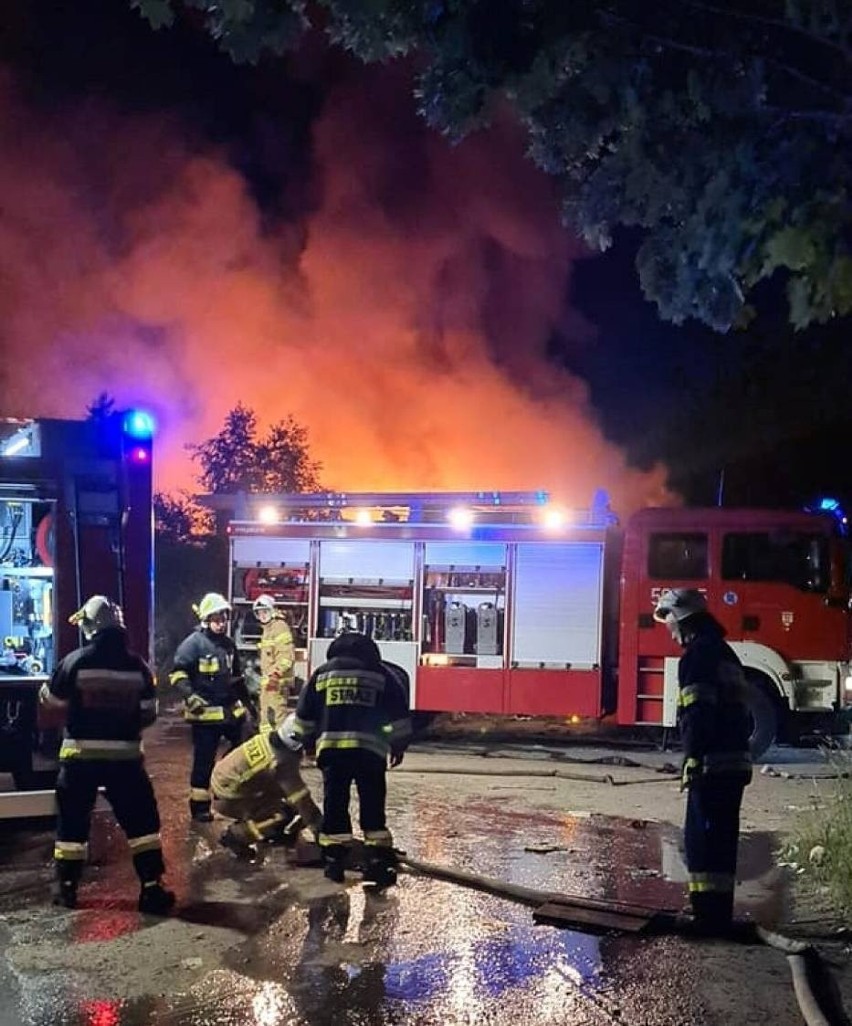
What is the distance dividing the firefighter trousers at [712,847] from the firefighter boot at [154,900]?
247 centimetres

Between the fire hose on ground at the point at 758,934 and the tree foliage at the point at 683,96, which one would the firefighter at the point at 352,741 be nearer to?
the fire hose on ground at the point at 758,934

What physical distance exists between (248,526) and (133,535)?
4727 mm

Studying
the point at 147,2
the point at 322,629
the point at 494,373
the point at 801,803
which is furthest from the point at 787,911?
the point at 494,373

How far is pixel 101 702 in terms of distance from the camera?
18.1 ft

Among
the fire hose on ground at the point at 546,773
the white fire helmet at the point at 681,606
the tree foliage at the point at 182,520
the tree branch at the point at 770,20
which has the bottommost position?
the fire hose on ground at the point at 546,773

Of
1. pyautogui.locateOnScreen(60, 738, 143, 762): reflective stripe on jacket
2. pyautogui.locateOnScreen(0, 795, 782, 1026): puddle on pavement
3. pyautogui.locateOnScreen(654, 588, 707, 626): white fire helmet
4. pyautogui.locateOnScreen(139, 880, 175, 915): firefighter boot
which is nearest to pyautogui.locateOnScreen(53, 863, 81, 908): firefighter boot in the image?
pyautogui.locateOnScreen(0, 795, 782, 1026): puddle on pavement

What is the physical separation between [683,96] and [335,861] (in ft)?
13.8

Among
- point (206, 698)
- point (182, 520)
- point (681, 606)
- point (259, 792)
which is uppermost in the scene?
point (182, 520)

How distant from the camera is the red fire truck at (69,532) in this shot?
6.52 metres

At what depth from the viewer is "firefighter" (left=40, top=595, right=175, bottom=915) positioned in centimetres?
545

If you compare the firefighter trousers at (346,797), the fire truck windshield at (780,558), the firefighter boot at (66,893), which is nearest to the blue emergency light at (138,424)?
the firefighter trousers at (346,797)

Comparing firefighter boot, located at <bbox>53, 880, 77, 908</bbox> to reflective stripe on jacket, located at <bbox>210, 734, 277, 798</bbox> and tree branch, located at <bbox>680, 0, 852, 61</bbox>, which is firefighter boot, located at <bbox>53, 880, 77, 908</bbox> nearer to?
reflective stripe on jacket, located at <bbox>210, 734, 277, 798</bbox>

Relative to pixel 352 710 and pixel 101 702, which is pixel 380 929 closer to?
pixel 352 710

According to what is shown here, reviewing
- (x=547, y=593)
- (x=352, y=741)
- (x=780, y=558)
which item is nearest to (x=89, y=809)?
(x=352, y=741)
